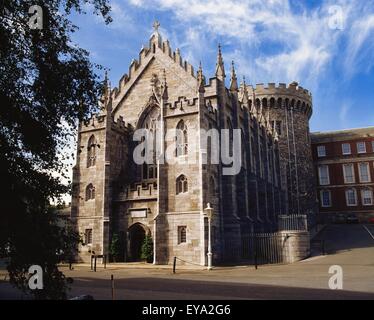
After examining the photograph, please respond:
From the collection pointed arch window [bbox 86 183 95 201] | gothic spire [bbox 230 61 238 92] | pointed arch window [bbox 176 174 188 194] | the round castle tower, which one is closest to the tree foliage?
pointed arch window [bbox 176 174 188 194]

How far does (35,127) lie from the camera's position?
7.88 metres

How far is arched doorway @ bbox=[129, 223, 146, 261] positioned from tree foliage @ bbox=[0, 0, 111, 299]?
1738 centimetres

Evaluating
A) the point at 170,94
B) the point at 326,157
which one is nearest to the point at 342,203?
the point at 326,157

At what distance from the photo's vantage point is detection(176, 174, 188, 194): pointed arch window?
23.7m

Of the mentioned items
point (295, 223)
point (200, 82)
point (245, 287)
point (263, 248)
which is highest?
point (200, 82)

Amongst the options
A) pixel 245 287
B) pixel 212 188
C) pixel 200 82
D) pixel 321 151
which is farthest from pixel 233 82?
pixel 321 151

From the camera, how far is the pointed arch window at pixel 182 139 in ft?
80.3

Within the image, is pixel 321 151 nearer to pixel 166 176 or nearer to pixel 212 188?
pixel 212 188

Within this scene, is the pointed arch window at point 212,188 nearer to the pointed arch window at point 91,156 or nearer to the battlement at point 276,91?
the pointed arch window at point 91,156

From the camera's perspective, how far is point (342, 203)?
5453cm

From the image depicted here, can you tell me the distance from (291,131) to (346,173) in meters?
13.0

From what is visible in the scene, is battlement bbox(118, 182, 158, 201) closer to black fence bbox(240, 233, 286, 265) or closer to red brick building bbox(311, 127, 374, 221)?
black fence bbox(240, 233, 286, 265)
